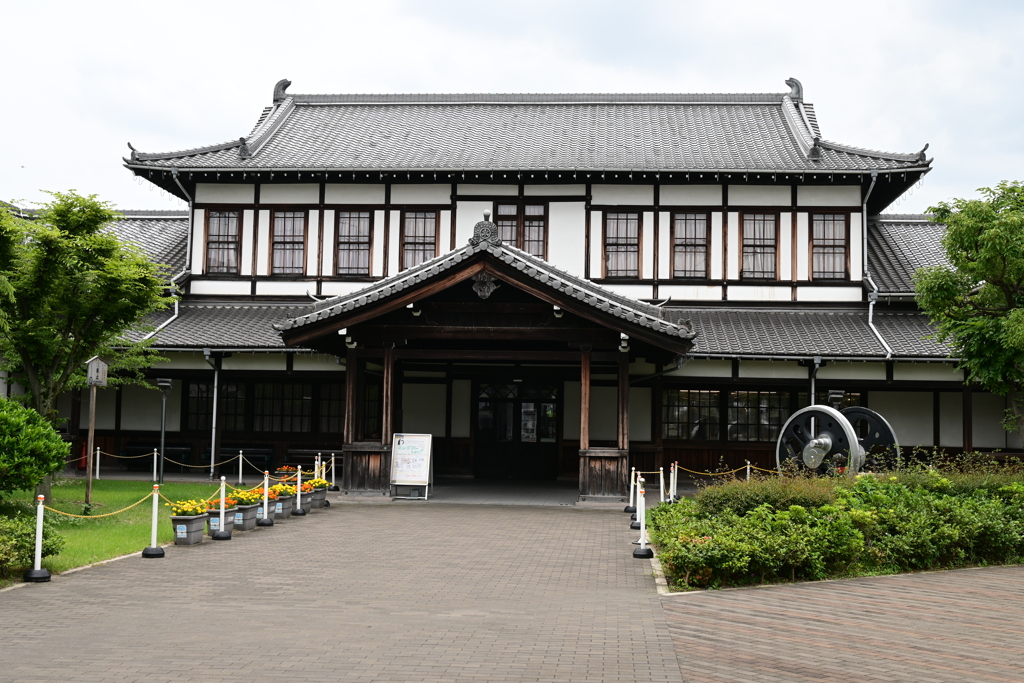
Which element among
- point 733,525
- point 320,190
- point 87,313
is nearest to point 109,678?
point 733,525

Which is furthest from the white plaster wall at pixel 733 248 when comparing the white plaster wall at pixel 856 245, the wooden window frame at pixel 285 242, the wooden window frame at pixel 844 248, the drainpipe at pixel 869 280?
the wooden window frame at pixel 285 242

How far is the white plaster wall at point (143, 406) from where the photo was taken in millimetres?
25609

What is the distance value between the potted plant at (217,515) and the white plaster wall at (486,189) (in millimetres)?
12679

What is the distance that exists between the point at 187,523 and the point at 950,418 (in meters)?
19.2

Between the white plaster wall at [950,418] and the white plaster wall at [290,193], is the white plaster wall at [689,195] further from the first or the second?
the white plaster wall at [290,193]

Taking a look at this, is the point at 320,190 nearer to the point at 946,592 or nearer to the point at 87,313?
the point at 87,313

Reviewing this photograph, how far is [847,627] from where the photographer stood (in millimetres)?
8695

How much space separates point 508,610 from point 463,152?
18.8m

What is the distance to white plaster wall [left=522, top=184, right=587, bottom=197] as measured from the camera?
24875mm

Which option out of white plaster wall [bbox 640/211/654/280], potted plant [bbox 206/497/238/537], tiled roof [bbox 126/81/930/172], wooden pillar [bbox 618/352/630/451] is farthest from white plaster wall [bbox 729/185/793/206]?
potted plant [bbox 206/497/238/537]

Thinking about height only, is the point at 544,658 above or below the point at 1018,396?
below

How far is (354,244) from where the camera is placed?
25.4m

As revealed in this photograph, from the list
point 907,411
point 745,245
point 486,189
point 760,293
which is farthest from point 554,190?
point 907,411

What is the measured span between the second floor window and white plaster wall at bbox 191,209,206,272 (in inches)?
77.3
